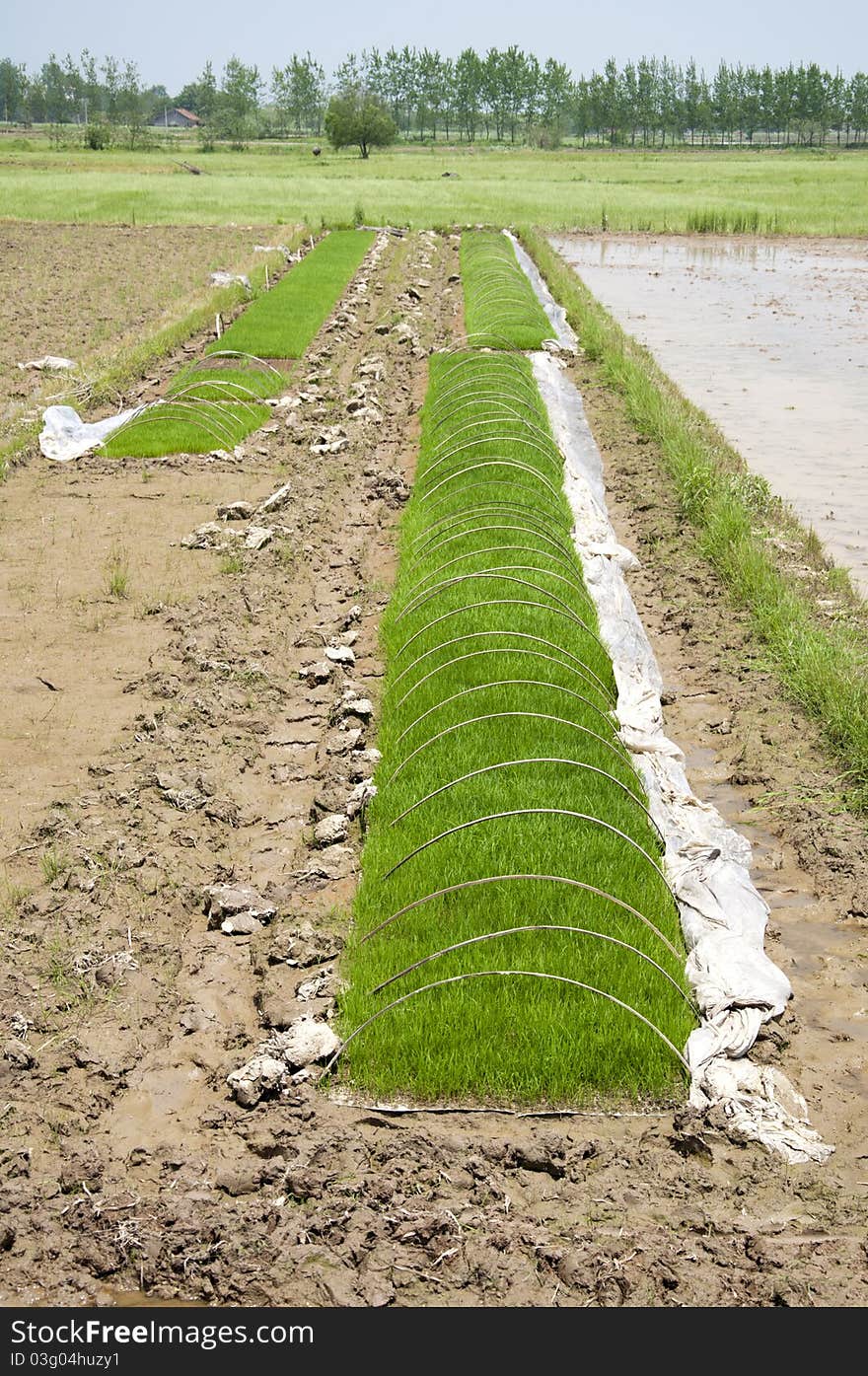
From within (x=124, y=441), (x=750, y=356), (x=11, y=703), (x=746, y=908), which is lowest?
(x=746, y=908)

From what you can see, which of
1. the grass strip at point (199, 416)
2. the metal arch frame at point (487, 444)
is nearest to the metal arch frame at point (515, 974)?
the metal arch frame at point (487, 444)

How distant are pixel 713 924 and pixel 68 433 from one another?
9484 mm

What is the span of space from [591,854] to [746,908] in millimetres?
704

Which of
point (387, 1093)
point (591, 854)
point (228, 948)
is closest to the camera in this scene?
point (387, 1093)

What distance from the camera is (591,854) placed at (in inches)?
204

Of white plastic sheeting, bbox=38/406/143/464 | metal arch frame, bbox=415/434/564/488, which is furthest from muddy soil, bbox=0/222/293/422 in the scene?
metal arch frame, bbox=415/434/564/488

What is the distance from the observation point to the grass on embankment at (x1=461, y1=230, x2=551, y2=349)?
16.2 metres

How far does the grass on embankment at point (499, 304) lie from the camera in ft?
53.2

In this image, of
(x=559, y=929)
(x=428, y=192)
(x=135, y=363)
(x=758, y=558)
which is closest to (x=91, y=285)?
(x=135, y=363)

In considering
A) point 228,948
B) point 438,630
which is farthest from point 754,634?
point 228,948

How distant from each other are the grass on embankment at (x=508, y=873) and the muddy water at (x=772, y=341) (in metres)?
3.19

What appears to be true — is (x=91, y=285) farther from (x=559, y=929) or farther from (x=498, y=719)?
(x=559, y=929)

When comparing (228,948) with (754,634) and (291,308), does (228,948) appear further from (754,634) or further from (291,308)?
(291,308)

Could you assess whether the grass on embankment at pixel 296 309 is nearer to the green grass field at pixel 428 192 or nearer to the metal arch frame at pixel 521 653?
the green grass field at pixel 428 192
